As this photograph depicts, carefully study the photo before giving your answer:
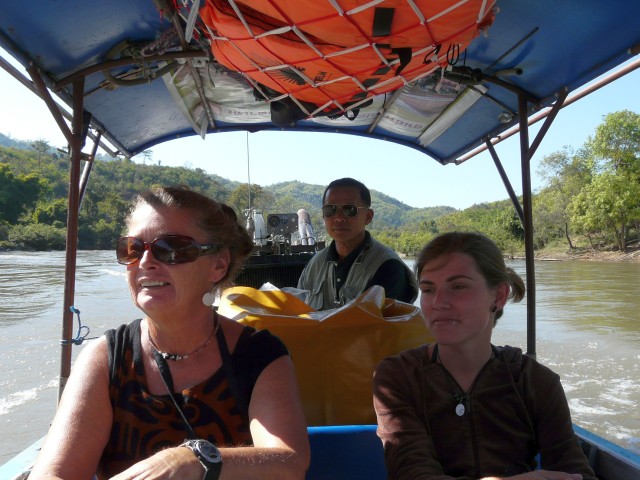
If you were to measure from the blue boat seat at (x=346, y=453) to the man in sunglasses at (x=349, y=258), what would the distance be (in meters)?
1.08

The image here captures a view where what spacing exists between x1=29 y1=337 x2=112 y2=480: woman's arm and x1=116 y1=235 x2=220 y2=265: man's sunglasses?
28cm

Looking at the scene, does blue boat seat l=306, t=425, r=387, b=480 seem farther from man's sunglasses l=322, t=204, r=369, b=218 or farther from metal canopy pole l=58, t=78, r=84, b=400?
metal canopy pole l=58, t=78, r=84, b=400

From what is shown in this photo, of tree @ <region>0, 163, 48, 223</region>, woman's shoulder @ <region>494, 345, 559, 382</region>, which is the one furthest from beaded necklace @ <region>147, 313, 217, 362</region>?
tree @ <region>0, 163, 48, 223</region>

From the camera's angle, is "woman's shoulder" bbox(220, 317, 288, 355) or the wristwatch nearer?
the wristwatch

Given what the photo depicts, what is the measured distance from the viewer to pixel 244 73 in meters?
1.89

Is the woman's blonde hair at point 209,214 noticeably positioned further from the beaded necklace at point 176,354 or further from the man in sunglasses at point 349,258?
the man in sunglasses at point 349,258

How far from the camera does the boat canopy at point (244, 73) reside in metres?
2.12

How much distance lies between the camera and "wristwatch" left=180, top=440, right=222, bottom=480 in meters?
1.10

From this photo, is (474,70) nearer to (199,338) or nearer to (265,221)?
(199,338)

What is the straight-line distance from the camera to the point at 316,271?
10.00 feet

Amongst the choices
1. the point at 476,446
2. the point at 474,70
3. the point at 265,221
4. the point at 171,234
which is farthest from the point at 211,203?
the point at 265,221

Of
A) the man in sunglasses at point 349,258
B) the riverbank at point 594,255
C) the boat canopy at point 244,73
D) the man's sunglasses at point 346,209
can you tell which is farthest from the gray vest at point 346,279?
the riverbank at point 594,255

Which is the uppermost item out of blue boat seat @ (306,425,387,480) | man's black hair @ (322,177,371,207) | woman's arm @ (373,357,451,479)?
man's black hair @ (322,177,371,207)

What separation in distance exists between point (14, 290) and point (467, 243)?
18.3m
